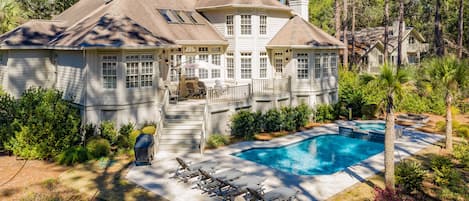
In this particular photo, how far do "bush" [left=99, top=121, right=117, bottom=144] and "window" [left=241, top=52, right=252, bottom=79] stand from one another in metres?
10.1

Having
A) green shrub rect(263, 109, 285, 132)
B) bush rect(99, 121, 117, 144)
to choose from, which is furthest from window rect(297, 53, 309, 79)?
bush rect(99, 121, 117, 144)

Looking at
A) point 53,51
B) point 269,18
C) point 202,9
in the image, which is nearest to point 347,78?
point 269,18

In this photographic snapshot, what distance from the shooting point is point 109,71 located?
18.9 metres

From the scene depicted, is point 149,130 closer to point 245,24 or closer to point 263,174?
A: point 263,174

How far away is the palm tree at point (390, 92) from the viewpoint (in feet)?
39.6

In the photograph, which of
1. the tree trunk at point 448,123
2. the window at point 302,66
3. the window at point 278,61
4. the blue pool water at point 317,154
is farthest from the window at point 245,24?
the tree trunk at point 448,123

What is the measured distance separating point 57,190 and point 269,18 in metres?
17.7

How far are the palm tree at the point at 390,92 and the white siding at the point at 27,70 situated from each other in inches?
690

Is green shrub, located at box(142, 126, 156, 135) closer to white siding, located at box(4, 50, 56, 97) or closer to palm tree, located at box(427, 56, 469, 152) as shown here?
white siding, located at box(4, 50, 56, 97)

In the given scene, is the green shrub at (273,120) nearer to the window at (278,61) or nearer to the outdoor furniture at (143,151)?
the window at (278,61)

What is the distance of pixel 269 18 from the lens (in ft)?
85.9

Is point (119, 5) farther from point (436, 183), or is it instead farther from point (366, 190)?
point (436, 183)

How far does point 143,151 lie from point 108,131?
350 cm

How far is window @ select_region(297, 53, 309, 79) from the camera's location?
24.9m
